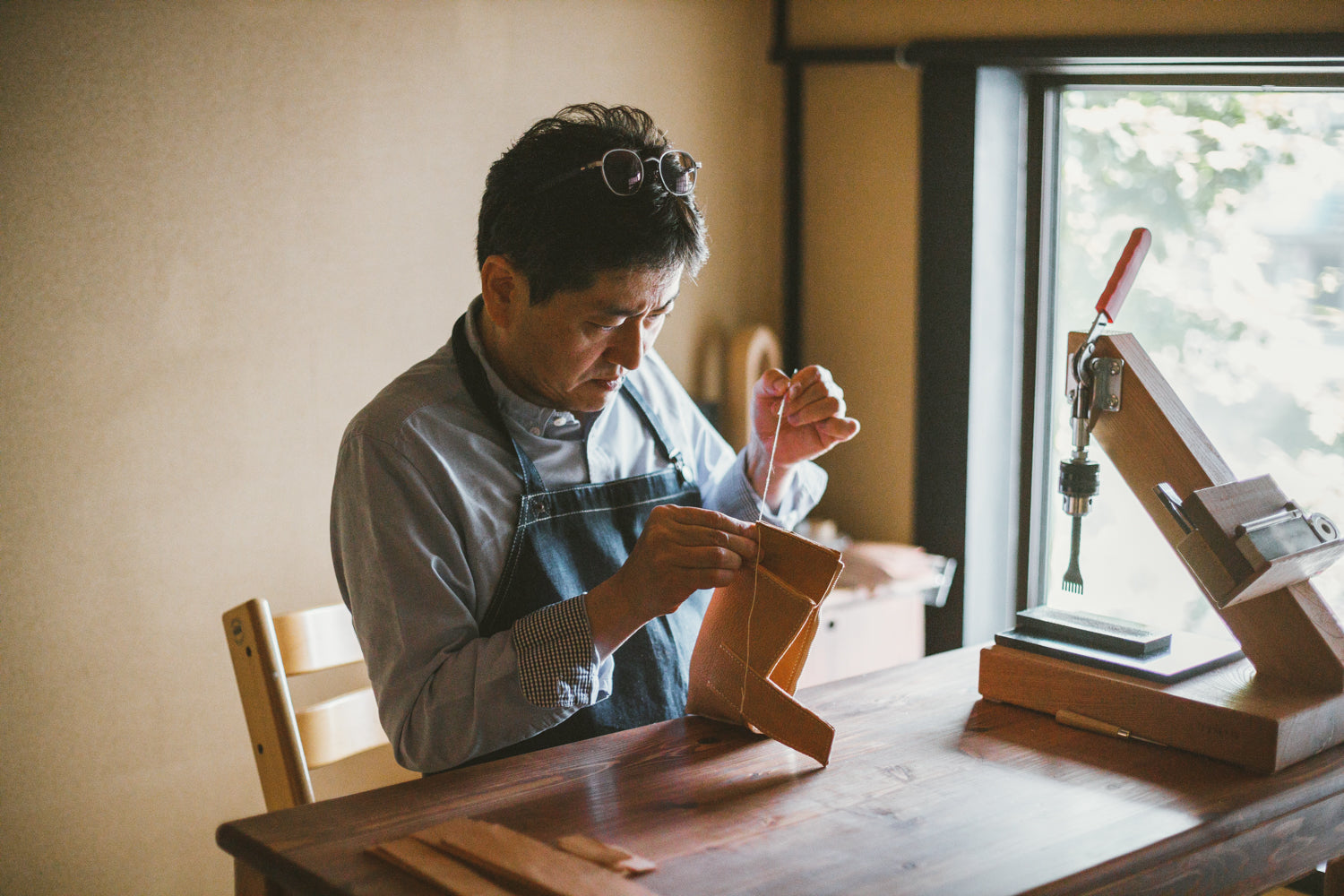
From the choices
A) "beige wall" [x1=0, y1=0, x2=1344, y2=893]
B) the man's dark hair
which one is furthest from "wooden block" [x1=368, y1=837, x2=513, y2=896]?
"beige wall" [x1=0, y1=0, x2=1344, y2=893]

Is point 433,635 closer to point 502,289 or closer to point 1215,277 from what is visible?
point 502,289

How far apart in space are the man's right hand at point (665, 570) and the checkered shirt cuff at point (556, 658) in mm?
17

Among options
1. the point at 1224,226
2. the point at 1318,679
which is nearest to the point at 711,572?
the point at 1318,679

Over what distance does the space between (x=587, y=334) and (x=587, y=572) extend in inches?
13.6

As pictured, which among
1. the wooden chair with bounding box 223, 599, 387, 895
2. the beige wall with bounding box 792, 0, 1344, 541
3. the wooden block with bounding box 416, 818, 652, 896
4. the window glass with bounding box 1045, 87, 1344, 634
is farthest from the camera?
the beige wall with bounding box 792, 0, 1344, 541

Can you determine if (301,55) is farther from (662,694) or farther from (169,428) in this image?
(662,694)

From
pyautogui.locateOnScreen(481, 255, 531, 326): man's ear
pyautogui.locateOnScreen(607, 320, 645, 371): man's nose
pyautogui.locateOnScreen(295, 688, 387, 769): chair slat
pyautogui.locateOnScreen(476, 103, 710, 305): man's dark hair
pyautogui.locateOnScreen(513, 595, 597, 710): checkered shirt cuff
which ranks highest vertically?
pyautogui.locateOnScreen(476, 103, 710, 305): man's dark hair

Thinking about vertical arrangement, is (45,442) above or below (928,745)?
above

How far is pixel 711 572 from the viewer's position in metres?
1.38

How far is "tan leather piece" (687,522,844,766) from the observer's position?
1.38 meters

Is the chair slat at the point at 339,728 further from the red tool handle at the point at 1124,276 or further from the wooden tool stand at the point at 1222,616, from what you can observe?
the red tool handle at the point at 1124,276

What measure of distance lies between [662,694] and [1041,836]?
646mm

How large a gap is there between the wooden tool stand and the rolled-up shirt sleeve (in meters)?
0.60

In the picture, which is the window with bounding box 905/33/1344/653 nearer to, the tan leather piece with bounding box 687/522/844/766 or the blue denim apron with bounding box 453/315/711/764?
Answer: the blue denim apron with bounding box 453/315/711/764
